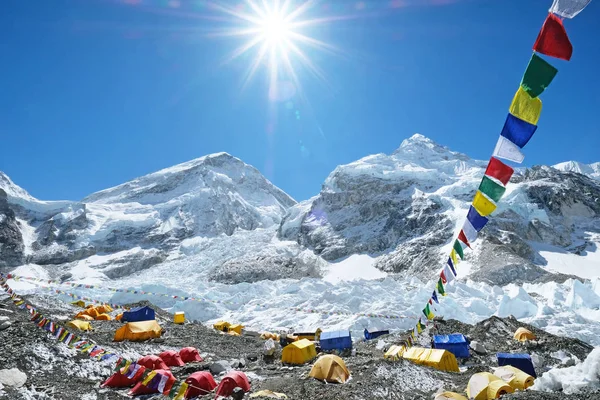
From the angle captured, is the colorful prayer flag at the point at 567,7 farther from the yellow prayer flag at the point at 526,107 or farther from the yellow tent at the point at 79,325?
the yellow tent at the point at 79,325

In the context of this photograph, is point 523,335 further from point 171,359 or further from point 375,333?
point 171,359

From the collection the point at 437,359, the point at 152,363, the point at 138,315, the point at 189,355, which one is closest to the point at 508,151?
the point at 437,359

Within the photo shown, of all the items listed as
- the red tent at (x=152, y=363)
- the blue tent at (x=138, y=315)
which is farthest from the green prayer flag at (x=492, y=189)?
the blue tent at (x=138, y=315)

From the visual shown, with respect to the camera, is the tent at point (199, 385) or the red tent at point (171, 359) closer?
the tent at point (199, 385)

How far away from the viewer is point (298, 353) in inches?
676

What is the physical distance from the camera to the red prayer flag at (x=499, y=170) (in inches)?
295

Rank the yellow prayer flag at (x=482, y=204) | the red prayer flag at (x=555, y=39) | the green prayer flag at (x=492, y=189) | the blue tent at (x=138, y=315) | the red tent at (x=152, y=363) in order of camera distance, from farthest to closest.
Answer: the blue tent at (x=138, y=315) < the red tent at (x=152, y=363) < the yellow prayer flag at (x=482, y=204) < the green prayer flag at (x=492, y=189) < the red prayer flag at (x=555, y=39)

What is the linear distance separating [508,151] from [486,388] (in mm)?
8079

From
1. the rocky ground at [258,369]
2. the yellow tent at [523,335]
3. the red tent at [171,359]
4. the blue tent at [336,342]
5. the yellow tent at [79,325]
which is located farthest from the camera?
the yellow tent at [523,335]

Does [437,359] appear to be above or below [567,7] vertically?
below

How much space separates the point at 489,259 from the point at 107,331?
59056 mm

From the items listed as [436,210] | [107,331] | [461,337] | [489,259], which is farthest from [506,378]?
[436,210]

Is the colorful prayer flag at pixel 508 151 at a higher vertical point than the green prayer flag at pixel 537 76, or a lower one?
lower

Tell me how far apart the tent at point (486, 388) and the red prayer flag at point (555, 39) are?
9584 mm
